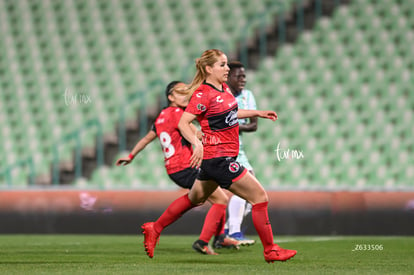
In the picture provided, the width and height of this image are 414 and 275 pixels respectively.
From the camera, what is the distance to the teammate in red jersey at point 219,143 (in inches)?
228

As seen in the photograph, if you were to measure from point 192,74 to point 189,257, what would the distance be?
590 cm

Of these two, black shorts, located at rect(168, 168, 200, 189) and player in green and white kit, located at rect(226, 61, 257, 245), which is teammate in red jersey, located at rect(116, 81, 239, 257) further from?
player in green and white kit, located at rect(226, 61, 257, 245)

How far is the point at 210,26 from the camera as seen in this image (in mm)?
13258

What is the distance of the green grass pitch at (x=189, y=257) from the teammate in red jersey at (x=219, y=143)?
39cm

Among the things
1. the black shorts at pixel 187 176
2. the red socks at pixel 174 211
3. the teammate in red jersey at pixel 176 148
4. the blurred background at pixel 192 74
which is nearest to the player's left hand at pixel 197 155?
the red socks at pixel 174 211

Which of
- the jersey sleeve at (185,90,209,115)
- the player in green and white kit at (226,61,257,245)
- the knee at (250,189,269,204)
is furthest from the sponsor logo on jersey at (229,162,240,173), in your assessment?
the player in green and white kit at (226,61,257,245)

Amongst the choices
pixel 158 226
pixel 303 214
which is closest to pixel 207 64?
pixel 158 226

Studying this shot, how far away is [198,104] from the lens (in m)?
5.90

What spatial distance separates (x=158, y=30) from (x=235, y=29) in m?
1.46

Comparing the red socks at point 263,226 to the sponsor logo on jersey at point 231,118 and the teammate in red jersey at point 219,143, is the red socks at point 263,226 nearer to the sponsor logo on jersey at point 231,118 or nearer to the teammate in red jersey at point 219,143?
the teammate in red jersey at point 219,143

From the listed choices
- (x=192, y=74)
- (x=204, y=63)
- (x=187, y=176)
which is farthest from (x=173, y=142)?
(x=192, y=74)

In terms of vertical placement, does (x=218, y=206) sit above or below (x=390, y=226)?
above

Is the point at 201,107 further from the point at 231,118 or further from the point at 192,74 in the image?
the point at 192,74

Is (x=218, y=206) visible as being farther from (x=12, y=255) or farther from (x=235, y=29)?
(x=235, y=29)
